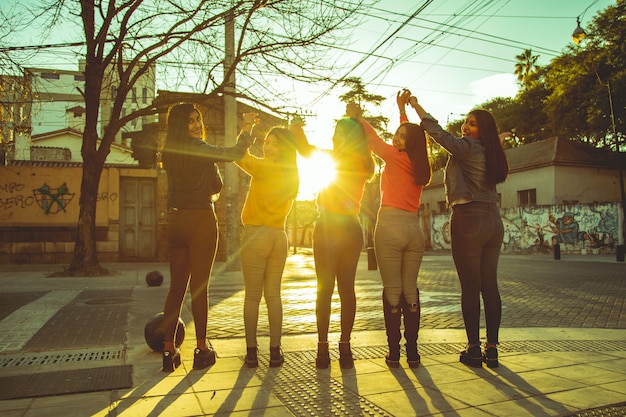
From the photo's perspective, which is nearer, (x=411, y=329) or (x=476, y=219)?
(x=411, y=329)

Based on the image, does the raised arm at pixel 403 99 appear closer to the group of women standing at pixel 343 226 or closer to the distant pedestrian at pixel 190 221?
the group of women standing at pixel 343 226

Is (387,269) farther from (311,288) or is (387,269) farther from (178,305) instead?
(311,288)

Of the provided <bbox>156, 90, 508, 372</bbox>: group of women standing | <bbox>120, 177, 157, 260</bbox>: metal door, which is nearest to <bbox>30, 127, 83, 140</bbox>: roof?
<bbox>120, 177, 157, 260</bbox>: metal door

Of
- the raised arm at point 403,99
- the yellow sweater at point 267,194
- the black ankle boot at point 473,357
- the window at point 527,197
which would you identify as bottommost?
the black ankle boot at point 473,357

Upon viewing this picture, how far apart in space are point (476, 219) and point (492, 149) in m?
0.59

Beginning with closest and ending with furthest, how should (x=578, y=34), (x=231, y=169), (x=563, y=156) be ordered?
(x=231, y=169) → (x=578, y=34) → (x=563, y=156)

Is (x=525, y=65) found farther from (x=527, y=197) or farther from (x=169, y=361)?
(x=169, y=361)

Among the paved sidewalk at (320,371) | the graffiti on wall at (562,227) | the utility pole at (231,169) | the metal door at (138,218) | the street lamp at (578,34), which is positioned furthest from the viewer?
the graffiti on wall at (562,227)

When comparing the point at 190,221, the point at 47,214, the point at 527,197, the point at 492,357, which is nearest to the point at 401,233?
the point at 492,357

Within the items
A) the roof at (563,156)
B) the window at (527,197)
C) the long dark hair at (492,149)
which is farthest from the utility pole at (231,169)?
the window at (527,197)

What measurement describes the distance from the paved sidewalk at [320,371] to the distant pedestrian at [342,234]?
27 centimetres

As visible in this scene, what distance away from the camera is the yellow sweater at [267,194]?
4012 mm

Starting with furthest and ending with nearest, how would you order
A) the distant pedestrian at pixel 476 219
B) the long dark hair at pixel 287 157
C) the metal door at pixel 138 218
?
the metal door at pixel 138 218 < the long dark hair at pixel 287 157 < the distant pedestrian at pixel 476 219

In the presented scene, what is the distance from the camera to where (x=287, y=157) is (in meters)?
4.16
